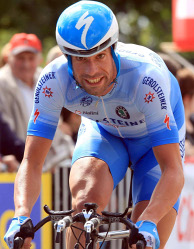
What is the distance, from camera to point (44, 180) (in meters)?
7.44

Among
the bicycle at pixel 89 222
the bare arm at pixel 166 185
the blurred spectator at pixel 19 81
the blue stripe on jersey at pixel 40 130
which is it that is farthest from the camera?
the blurred spectator at pixel 19 81

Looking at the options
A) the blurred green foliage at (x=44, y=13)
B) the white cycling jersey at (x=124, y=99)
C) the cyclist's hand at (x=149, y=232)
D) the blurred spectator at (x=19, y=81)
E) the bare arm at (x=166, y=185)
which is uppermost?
the blurred green foliage at (x=44, y=13)

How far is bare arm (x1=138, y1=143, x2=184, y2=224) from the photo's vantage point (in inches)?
166

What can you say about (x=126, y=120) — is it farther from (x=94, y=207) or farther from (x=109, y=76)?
(x=94, y=207)

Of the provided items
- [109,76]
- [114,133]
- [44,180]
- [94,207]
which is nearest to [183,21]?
[44,180]

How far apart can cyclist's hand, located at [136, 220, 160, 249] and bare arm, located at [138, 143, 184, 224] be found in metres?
0.07

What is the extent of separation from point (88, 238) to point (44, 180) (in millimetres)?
3544

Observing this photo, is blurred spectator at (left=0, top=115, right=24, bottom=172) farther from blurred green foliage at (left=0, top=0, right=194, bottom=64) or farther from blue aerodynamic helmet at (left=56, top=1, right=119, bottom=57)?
blurred green foliage at (left=0, top=0, right=194, bottom=64)

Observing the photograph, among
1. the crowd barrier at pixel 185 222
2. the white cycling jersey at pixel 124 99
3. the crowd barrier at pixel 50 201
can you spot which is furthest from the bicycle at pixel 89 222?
the crowd barrier at pixel 185 222

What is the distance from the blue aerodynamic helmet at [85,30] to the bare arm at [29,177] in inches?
26.6

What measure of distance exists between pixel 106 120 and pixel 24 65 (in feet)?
10.6

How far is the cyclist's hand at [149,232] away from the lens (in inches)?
157

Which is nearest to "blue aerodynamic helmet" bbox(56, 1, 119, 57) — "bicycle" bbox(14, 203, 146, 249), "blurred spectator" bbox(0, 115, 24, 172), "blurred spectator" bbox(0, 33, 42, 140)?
"bicycle" bbox(14, 203, 146, 249)

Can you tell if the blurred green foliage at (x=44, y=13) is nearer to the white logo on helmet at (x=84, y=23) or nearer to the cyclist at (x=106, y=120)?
the cyclist at (x=106, y=120)
